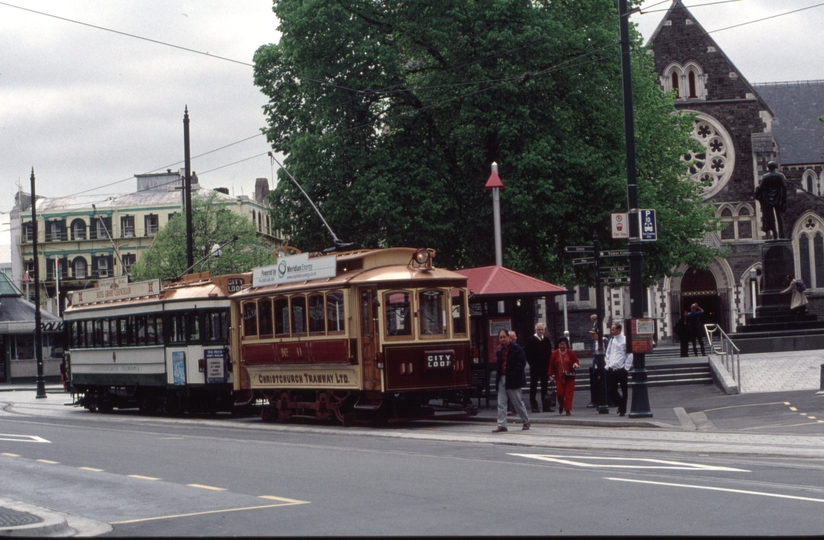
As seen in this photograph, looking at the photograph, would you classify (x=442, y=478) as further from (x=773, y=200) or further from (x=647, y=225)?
(x=773, y=200)

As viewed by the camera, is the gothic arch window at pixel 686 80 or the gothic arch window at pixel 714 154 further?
the gothic arch window at pixel 686 80

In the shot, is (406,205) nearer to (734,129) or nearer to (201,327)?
(201,327)

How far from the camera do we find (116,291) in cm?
3180

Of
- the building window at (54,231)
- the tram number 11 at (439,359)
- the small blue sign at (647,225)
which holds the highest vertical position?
the building window at (54,231)

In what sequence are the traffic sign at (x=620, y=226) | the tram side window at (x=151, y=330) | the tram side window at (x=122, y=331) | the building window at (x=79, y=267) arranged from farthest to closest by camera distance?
the building window at (x=79, y=267), the tram side window at (x=122, y=331), the tram side window at (x=151, y=330), the traffic sign at (x=620, y=226)

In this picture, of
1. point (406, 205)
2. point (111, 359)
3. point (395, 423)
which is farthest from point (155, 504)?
point (406, 205)

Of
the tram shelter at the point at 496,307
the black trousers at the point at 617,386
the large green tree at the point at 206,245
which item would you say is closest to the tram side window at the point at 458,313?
the tram shelter at the point at 496,307

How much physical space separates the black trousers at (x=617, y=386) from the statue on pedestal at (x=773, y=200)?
15.8m

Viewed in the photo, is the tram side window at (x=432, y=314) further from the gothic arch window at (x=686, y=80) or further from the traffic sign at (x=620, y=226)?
the gothic arch window at (x=686, y=80)

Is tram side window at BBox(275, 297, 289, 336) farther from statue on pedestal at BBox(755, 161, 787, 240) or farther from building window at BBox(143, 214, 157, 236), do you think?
building window at BBox(143, 214, 157, 236)

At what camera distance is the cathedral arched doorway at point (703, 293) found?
62.5 meters

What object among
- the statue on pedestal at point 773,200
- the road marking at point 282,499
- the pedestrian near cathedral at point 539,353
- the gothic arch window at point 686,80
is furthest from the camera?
the gothic arch window at point 686,80

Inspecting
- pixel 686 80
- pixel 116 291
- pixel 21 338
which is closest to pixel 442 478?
pixel 116 291

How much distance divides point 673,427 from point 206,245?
188 feet
